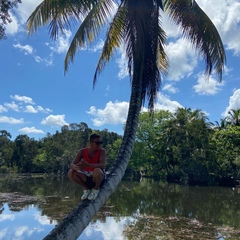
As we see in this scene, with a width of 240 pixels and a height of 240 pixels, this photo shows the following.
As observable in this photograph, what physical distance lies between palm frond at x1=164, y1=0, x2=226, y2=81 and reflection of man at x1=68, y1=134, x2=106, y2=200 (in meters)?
3.23

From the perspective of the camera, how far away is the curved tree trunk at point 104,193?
3.50 meters

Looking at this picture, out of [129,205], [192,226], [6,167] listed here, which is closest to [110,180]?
[192,226]

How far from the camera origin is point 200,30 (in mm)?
5953

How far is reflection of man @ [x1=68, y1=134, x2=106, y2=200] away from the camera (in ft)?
13.2

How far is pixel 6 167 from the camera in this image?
5831cm

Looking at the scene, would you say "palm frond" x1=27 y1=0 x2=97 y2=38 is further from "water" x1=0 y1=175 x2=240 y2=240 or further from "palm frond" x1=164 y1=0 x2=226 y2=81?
"water" x1=0 y1=175 x2=240 y2=240

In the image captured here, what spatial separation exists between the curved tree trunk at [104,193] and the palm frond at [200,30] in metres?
1.56

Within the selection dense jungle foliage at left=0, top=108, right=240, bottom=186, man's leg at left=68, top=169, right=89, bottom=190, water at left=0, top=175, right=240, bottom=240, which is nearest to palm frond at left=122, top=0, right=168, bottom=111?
man's leg at left=68, top=169, right=89, bottom=190

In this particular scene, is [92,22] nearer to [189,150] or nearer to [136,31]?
[136,31]

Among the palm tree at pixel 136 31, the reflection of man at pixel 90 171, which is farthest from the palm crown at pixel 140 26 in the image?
the reflection of man at pixel 90 171

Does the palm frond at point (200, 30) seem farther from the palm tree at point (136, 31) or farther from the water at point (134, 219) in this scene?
the water at point (134, 219)

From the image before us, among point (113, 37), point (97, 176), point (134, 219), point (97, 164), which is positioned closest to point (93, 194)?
point (97, 176)

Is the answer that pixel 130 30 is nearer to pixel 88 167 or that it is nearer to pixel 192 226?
pixel 88 167

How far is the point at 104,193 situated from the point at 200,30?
3.76 metres
